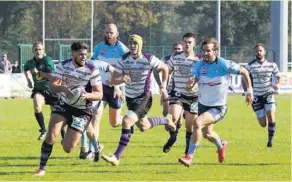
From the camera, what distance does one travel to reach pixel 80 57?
1230 cm

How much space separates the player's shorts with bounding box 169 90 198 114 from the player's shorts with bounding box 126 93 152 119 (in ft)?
4.95

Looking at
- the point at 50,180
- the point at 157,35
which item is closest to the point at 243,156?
the point at 50,180

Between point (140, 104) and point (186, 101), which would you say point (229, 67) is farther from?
point (186, 101)

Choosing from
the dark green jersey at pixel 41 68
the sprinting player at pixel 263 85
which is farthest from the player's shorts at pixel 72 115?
the sprinting player at pixel 263 85

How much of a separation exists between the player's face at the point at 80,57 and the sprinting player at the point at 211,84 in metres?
1.95

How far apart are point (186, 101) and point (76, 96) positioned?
11.6 feet

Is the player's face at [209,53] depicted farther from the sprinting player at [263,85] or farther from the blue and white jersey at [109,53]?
the sprinting player at [263,85]

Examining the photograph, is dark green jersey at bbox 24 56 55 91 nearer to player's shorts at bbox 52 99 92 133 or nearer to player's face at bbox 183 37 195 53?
player's face at bbox 183 37 195 53

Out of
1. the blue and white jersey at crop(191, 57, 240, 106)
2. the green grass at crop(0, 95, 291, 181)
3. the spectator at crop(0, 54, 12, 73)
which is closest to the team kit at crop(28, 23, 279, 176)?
the blue and white jersey at crop(191, 57, 240, 106)

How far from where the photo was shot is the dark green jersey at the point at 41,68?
17.5 metres

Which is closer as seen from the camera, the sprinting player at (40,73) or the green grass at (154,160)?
the green grass at (154,160)

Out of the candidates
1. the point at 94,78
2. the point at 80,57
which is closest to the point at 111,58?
the point at 94,78

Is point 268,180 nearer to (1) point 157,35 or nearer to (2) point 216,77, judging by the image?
(2) point 216,77

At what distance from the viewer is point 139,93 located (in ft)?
46.0
